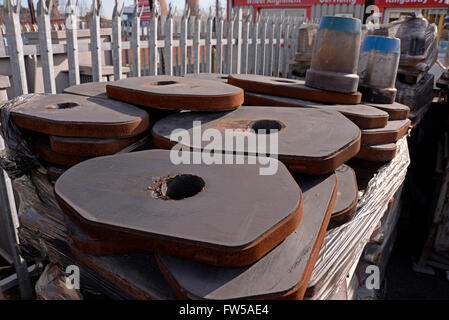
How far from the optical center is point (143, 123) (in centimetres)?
159

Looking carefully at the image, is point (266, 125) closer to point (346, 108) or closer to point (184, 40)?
point (346, 108)

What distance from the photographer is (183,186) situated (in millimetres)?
1262

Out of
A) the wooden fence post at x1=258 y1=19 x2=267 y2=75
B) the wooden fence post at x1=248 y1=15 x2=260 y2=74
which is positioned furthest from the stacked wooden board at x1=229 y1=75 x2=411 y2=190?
the wooden fence post at x1=258 y1=19 x2=267 y2=75

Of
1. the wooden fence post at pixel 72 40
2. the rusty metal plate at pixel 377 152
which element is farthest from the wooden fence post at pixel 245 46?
the rusty metal plate at pixel 377 152

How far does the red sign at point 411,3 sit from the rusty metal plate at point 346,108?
43.7ft

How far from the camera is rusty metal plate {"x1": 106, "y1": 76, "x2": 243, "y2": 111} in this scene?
64.2 inches

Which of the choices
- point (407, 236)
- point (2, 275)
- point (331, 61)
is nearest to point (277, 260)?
point (331, 61)

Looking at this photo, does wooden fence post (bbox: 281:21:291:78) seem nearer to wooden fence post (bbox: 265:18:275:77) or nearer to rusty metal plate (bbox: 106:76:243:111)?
wooden fence post (bbox: 265:18:275:77)

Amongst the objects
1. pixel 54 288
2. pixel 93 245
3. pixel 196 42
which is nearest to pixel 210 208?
pixel 93 245

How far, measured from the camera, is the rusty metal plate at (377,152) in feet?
6.06

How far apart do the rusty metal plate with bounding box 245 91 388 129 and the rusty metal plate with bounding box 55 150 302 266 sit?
0.83 m

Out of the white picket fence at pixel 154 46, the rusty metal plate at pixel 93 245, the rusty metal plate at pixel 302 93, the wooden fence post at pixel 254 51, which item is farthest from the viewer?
the wooden fence post at pixel 254 51

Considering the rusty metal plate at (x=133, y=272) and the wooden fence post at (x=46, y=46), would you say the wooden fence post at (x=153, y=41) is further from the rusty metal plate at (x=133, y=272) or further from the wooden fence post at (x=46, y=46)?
the rusty metal plate at (x=133, y=272)

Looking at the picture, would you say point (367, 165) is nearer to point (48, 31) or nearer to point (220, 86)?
point (220, 86)
